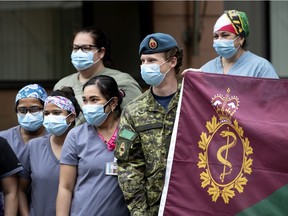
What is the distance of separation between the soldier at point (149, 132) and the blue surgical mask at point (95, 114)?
0.75 feet

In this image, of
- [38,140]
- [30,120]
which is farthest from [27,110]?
[38,140]

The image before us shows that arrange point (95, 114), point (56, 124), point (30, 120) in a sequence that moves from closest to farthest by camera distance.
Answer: point (95, 114) < point (56, 124) < point (30, 120)

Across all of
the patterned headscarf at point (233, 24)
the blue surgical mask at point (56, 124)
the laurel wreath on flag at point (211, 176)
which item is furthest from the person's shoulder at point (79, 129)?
the patterned headscarf at point (233, 24)

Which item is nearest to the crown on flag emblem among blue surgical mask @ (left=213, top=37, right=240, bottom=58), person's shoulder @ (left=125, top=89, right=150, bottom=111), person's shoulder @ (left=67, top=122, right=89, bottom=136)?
person's shoulder @ (left=125, top=89, right=150, bottom=111)

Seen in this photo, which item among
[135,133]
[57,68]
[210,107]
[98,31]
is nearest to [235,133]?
[210,107]

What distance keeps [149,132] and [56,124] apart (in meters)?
0.89

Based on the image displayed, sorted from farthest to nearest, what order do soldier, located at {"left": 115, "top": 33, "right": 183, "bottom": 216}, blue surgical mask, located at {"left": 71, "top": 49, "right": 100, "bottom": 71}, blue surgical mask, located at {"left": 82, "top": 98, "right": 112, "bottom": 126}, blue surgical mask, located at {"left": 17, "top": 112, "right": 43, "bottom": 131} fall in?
blue surgical mask, located at {"left": 71, "top": 49, "right": 100, "bottom": 71} < blue surgical mask, located at {"left": 17, "top": 112, "right": 43, "bottom": 131} < blue surgical mask, located at {"left": 82, "top": 98, "right": 112, "bottom": 126} < soldier, located at {"left": 115, "top": 33, "right": 183, "bottom": 216}

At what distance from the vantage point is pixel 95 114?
5422mm

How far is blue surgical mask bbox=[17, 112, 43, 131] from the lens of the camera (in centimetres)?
A: 610

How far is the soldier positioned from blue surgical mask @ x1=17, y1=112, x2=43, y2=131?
1.09 metres

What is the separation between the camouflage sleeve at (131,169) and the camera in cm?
512

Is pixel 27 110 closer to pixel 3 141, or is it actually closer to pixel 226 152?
pixel 3 141

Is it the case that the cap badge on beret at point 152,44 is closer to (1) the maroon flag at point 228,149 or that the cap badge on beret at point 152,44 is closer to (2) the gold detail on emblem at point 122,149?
(1) the maroon flag at point 228,149

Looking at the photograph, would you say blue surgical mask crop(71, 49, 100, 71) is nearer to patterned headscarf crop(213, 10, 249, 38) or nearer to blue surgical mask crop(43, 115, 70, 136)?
blue surgical mask crop(43, 115, 70, 136)
